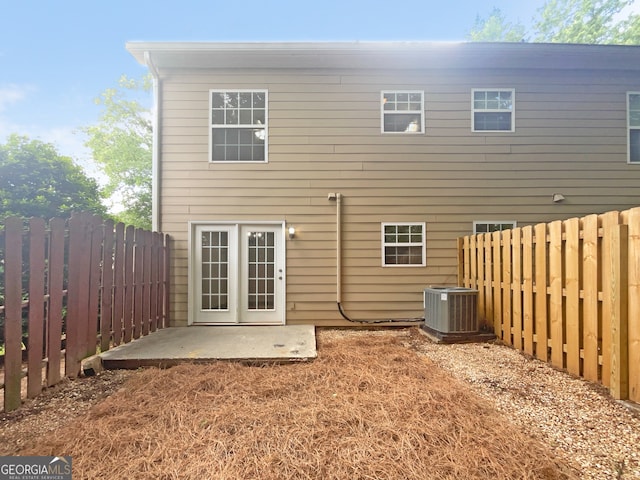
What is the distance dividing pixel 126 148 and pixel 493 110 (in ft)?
56.2

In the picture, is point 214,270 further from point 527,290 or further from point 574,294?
point 574,294

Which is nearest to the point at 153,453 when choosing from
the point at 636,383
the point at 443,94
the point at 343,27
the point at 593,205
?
the point at 636,383

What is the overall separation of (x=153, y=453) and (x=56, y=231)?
2.52m

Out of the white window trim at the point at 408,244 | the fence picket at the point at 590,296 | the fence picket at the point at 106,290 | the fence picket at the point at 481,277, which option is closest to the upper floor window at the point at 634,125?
the fence picket at the point at 481,277

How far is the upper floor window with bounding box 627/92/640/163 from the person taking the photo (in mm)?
6371

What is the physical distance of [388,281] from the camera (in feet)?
20.2

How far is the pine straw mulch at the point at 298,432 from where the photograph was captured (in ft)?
6.10

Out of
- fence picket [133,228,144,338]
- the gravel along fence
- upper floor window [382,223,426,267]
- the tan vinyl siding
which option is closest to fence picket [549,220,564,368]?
the gravel along fence

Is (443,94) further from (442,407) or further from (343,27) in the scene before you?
(343,27)

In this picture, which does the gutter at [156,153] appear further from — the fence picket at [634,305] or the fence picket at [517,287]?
the fence picket at [634,305]

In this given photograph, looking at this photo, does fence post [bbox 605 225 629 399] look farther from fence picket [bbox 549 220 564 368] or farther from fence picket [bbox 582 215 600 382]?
fence picket [bbox 549 220 564 368]

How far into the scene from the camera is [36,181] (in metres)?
6.74

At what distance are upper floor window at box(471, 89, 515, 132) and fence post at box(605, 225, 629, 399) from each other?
415 centimetres

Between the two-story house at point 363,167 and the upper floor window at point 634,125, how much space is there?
0.20ft
